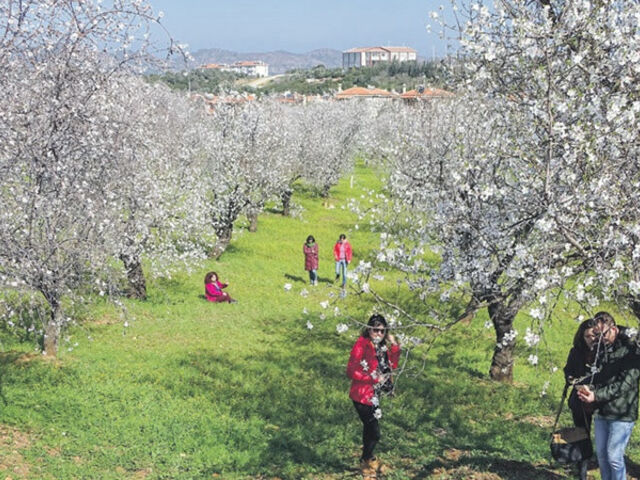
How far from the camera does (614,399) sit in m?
6.01

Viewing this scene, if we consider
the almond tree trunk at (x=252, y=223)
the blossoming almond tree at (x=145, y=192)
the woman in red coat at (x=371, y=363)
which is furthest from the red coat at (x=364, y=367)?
the almond tree trunk at (x=252, y=223)

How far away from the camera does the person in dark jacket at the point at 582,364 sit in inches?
245

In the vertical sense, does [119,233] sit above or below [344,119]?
below

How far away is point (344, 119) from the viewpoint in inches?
1978

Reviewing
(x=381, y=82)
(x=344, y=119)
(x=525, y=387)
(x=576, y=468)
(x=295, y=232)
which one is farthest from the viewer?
(x=381, y=82)

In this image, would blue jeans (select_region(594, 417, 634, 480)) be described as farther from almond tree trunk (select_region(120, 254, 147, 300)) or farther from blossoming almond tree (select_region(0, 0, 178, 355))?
almond tree trunk (select_region(120, 254, 147, 300))

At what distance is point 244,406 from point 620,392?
21.6 feet

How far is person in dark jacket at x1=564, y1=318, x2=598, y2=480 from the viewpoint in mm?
6223

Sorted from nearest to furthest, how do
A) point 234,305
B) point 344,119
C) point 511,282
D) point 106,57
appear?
point 511,282, point 106,57, point 234,305, point 344,119

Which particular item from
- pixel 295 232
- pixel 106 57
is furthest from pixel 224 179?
pixel 106 57

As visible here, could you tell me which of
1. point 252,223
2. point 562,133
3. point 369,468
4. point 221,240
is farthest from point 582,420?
point 252,223

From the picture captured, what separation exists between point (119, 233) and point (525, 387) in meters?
9.43

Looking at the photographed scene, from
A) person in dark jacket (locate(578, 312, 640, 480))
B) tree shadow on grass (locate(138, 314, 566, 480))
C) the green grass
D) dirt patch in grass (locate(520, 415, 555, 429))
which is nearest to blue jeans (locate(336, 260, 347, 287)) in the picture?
the green grass

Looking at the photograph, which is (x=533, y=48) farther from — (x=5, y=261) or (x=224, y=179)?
(x=224, y=179)
